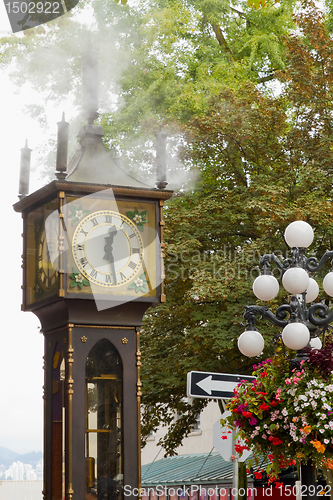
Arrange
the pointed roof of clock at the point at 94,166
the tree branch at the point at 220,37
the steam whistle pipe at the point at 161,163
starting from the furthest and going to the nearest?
the tree branch at the point at 220,37
the steam whistle pipe at the point at 161,163
the pointed roof of clock at the point at 94,166

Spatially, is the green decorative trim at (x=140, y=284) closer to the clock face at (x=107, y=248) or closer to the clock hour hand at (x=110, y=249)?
the clock face at (x=107, y=248)

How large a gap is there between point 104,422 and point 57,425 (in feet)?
1.17

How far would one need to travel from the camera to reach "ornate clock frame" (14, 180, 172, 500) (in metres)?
5.70

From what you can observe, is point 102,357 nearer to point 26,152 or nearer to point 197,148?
point 26,152

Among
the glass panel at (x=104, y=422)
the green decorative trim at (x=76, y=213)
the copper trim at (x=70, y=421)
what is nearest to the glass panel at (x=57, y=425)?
the copper trim at (x=70, y=421)

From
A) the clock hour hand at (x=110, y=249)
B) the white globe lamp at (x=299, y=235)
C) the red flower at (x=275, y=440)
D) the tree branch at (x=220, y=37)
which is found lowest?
the red flower at (x=275, y=440)

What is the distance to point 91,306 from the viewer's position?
5938 mm

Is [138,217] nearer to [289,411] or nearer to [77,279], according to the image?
[77,279]

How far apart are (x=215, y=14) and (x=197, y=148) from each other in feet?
15.1

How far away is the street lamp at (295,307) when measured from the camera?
601 centimetres

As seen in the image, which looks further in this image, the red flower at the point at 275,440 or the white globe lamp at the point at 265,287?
the white globe lamp at the point at 265,287

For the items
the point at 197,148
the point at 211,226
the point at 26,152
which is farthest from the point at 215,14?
the point at 26,152

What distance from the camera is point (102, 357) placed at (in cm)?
595

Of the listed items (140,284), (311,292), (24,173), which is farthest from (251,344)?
(24,173)
